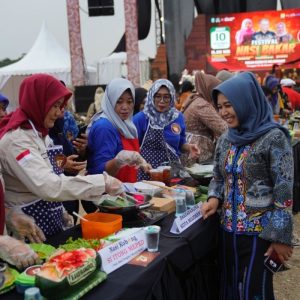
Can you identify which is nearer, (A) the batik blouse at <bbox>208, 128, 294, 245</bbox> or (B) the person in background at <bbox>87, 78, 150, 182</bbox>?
(A) the batik blouse at <bbox>208, 128, 294, 245</bbox>

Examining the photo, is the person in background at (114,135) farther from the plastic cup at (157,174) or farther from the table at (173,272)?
the table at (173,272)

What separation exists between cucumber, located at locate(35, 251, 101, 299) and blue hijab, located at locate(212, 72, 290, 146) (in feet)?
3.25

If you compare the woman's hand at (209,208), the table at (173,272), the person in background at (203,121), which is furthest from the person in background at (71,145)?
the person in background at (203,121)

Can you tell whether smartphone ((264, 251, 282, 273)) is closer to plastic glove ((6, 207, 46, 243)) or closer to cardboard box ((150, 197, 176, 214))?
cardboard box ((150, 197, 176, 214))

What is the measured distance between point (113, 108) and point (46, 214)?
1.09 m

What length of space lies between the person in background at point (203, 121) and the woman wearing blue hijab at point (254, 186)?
4.94 ft

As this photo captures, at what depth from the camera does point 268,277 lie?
196 centimetres

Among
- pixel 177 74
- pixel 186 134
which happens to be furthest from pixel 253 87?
pixel 177 74

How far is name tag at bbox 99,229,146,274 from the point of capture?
1.54 m

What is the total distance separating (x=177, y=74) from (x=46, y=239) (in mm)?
15778

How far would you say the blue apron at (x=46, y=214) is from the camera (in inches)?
75.4

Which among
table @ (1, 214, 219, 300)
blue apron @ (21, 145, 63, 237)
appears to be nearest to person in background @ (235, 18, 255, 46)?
table @ (1, 214, 219, 300)

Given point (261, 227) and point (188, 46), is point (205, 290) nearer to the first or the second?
point (261, 227)

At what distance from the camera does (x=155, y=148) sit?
3207mm
